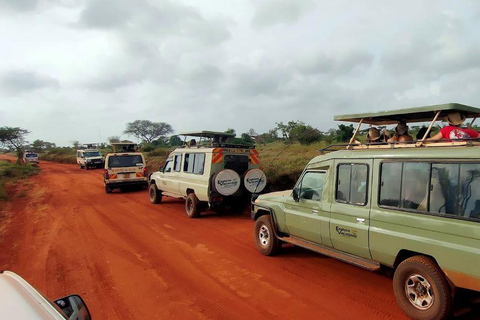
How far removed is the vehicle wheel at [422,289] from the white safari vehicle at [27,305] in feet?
11.1

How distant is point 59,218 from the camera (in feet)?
31.9

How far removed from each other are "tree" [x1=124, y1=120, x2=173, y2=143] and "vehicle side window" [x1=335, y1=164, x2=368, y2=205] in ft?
215

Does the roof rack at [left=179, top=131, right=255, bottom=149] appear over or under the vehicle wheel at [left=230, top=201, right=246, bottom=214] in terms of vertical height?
over

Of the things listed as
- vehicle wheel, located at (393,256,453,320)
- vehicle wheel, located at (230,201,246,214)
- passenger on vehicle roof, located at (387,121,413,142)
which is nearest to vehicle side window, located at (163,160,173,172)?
vehicle wheel, located at (230,201,246,214)

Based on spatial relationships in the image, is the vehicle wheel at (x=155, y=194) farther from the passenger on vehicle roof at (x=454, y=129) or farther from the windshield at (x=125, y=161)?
the passenger on vehicle roof at (x=454, y=129)

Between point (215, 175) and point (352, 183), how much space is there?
15.2 feet

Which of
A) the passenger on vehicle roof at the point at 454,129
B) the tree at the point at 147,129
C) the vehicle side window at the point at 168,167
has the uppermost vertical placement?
the tree at the point at 147,129

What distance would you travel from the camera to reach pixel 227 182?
8.63 m

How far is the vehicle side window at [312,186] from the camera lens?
507 centimetres

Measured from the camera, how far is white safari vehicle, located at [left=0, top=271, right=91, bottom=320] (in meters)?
1.67

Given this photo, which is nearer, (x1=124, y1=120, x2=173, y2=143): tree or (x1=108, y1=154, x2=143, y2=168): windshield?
(x1=108, y1=154, x2=143, y2=168): windshield

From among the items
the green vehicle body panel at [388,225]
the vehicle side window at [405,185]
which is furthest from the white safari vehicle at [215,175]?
the vehicle side window at [405,185]

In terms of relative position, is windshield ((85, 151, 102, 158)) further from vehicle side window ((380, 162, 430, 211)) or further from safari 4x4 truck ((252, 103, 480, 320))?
vehicle side window ((380, 162, 430, 211))

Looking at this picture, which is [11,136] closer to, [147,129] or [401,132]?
[147,129]
